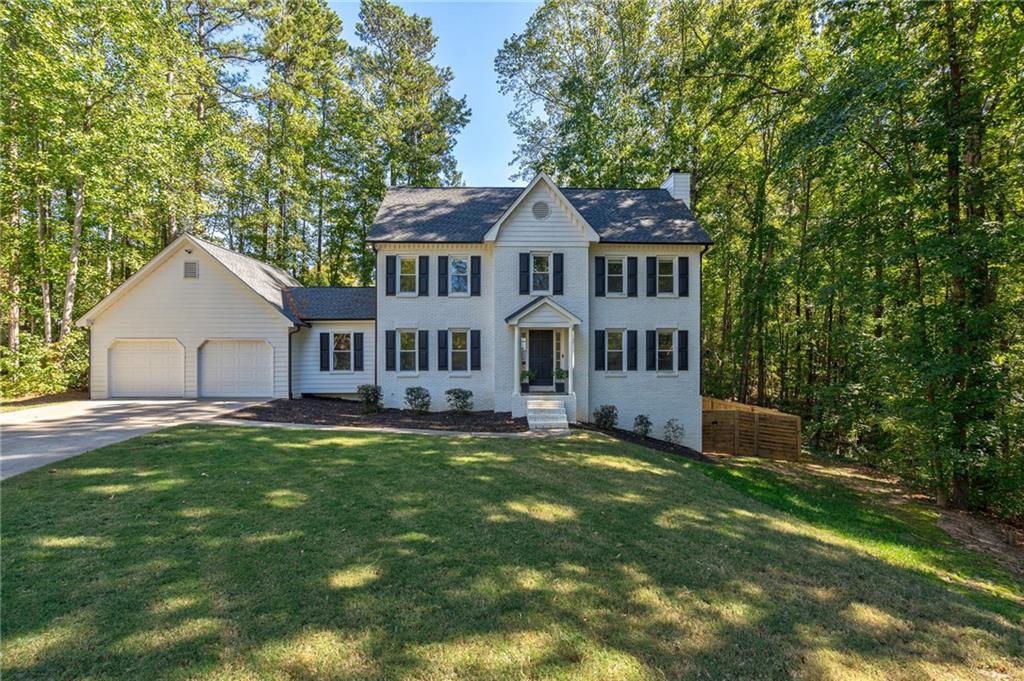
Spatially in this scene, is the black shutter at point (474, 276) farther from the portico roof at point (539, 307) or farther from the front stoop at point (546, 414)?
the front stoop at point (546, 414)

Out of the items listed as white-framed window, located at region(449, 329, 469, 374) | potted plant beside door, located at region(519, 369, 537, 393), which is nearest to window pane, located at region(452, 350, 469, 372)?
white-framed window, located at region(449, 329, 469, 374)

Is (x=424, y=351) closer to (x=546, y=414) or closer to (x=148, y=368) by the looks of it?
(x=546, y=414)

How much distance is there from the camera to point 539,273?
15.3 metres

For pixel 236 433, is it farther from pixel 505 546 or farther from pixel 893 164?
pixel 893 164

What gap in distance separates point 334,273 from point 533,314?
18.3 metres

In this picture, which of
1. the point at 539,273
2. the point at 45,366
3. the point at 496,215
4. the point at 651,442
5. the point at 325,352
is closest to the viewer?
the point at 651,442

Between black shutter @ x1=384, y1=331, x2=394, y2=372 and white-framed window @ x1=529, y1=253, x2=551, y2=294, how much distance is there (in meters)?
5.56

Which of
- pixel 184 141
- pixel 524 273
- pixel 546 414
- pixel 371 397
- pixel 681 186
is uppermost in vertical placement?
pixel 184 141

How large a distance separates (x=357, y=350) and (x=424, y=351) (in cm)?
373

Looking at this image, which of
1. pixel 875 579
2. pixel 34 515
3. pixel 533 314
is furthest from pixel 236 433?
pixel 875 579

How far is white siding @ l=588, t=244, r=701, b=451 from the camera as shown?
15.3 metres

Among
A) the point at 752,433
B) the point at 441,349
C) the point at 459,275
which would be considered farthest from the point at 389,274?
the point at 752,433

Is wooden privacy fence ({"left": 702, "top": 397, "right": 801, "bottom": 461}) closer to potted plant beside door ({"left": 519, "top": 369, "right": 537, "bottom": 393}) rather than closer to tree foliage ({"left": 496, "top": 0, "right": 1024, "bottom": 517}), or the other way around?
tree foliage ({"left": 496, "top": 0, "right": 1024, "bottom": 517})

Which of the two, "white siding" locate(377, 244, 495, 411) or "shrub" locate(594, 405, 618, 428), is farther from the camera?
"white siding" locate(377, 244, 495, 411)
